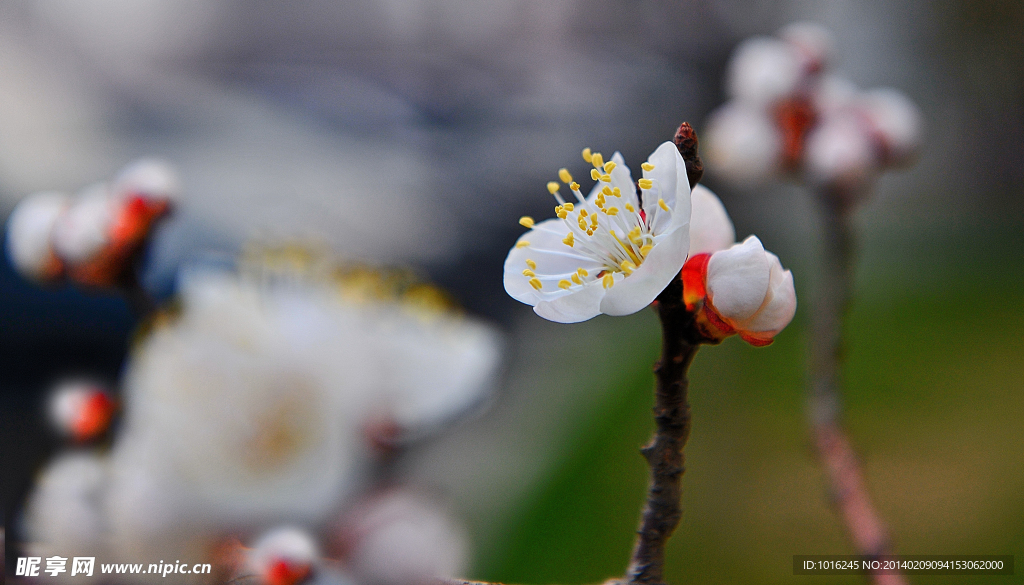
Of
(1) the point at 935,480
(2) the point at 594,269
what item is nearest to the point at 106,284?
(2) the point at 594,269

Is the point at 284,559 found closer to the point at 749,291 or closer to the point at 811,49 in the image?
the point at 749,291

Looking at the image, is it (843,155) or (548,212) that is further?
(548,212)

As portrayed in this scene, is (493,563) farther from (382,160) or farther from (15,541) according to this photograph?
A: (382,160)

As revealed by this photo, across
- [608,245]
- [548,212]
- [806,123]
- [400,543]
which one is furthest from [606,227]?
[548,212]

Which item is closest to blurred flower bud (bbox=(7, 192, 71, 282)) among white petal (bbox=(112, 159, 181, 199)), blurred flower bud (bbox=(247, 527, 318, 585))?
white petal (bbox=(112, 159, 181, 199))

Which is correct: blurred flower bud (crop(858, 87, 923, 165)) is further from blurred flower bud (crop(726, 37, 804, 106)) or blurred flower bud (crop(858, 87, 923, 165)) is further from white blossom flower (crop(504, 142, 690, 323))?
white blossom flower (crop(504, 142, 690, 323))

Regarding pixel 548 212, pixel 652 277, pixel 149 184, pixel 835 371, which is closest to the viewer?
pixel 652 277
